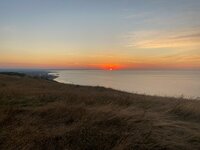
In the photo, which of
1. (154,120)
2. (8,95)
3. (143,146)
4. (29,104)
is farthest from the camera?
(8,95)

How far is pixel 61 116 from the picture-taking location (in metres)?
8.63

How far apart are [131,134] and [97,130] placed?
2.87 feet

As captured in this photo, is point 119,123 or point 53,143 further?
point 119,123

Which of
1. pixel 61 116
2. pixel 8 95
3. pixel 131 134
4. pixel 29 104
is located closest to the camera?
pixel 131 134

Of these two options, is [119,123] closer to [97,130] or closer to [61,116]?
[97,130]

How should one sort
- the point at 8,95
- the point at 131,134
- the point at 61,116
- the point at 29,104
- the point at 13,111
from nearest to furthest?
the point at 131,134 < the point at 61,116 < the point at 13,111 < the point at 29,104 < the point at 8,95

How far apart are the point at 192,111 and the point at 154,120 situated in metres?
2.41

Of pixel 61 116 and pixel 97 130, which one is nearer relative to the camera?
pixel 97 130

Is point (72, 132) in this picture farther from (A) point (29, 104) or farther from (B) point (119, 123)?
(A) point (29, 104)

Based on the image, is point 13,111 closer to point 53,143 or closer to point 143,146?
point 53,143

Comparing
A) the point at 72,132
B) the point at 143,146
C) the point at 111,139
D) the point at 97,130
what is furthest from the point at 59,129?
the point at 143,146

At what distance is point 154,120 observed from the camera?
800 cm

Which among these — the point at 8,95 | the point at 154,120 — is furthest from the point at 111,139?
the point at 8,95

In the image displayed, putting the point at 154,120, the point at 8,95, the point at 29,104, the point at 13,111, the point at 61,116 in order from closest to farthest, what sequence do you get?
the point at 154,120 → the point at 61,116 → the point at 13,111 → the point at 29,104 → the point at 8,95
